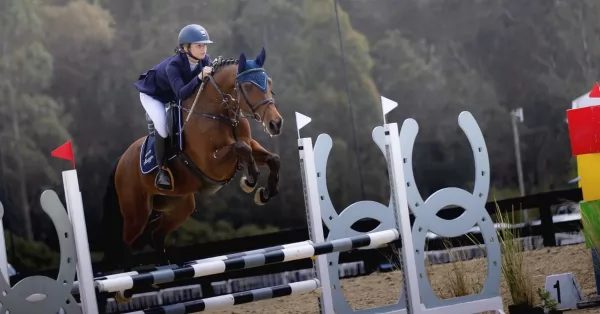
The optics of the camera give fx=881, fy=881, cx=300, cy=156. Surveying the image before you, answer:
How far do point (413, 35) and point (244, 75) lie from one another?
2.77 metres

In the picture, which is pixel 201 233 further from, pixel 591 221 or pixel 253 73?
pixel 591 221

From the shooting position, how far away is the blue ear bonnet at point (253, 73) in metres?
3.76

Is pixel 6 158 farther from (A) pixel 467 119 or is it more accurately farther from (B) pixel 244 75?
(A) pixel 467 119

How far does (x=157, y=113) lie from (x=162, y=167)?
0.86 ft

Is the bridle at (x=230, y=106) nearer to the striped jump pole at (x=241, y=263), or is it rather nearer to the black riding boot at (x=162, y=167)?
the black riding boot at (x=162, y=167)

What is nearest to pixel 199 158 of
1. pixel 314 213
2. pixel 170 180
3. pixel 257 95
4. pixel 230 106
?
pixel 170 180

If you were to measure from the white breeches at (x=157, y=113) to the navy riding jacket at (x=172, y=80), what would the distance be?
30 millimetres

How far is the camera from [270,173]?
3.89 metres

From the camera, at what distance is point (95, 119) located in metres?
5.52

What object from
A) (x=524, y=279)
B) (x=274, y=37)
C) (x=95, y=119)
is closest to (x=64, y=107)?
(x=95, y=119)

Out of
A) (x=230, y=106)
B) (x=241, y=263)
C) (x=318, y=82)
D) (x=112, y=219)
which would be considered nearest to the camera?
(x=241, y=263)

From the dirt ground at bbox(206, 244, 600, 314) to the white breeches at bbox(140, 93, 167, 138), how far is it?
146 centimetres

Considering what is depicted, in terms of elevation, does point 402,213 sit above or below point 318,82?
below

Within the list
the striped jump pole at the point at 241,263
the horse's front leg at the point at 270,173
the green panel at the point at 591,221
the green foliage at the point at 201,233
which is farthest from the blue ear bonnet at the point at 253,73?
the green foliage at the point at 201,233
